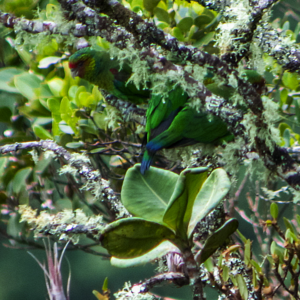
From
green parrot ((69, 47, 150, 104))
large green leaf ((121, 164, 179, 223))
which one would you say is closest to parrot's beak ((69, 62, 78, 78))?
green parrot ((69, 47, 150, 104))

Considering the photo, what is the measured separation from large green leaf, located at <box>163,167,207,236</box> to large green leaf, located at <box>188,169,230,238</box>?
17mm

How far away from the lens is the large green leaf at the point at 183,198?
31cm

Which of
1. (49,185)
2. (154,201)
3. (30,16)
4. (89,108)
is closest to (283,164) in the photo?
(154,201)

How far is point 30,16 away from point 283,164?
2.40 feet

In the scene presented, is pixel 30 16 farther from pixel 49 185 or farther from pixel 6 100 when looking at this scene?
pixel 49 185

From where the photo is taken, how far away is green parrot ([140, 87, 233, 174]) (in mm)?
593

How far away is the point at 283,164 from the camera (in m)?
0.35

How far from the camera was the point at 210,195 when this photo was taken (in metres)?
0.38

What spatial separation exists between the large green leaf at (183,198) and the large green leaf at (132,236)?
0.04ft

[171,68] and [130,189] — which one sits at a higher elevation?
[171,68]

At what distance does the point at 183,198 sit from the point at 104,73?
772mm

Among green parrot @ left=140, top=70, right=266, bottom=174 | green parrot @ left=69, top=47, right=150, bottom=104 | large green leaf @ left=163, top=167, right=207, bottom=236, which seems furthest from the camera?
green parrot @ left=69, top=47, right=150, bottom=104

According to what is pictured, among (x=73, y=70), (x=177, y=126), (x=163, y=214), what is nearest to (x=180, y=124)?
(x=177, y=126)

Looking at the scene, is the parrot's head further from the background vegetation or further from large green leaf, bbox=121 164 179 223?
large green leaf, bbox=121 164 179 223
